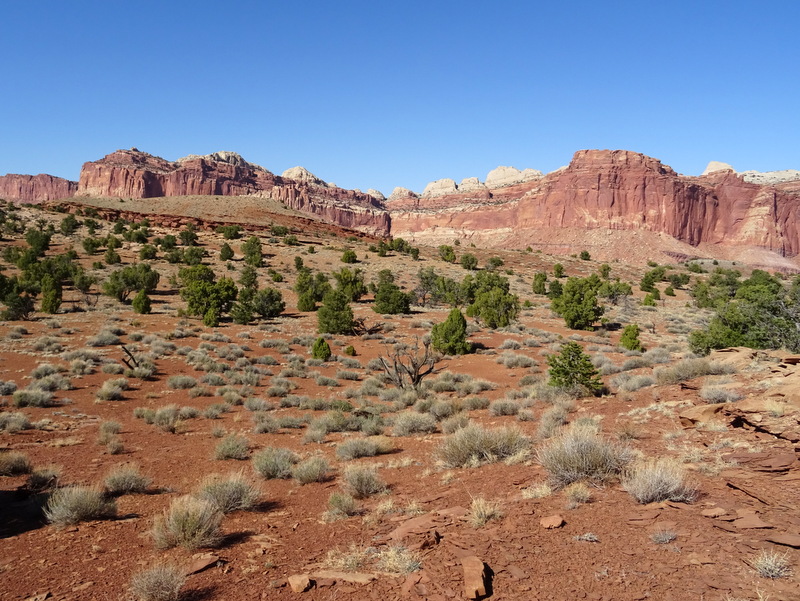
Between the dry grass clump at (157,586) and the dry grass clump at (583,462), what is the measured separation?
16.2 ft

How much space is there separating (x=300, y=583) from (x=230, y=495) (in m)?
2.92

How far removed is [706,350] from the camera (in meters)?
18.6

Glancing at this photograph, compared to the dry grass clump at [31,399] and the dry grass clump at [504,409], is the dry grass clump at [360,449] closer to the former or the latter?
the dry grass clump at [504,409]

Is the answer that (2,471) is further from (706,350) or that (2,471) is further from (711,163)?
(711,163)

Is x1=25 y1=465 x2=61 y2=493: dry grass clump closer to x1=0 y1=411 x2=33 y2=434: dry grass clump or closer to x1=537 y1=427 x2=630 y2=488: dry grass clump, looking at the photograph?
x1=0 y1=411 x2=33 y2=434: dry grass clump

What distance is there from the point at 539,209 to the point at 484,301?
11197 cm

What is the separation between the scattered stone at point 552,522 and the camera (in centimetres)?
521

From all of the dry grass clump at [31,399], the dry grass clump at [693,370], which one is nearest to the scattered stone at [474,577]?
the dry grass clump at [693,370]

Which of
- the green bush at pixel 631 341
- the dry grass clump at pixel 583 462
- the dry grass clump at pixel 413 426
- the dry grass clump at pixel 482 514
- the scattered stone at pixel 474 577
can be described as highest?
the green bush at pixel 631 341

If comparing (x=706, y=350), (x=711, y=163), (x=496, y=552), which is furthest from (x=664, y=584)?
(x=711, y=163)

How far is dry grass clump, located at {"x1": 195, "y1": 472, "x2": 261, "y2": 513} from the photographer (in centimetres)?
681

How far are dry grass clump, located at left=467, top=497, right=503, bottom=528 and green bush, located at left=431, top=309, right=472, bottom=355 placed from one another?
18696mm

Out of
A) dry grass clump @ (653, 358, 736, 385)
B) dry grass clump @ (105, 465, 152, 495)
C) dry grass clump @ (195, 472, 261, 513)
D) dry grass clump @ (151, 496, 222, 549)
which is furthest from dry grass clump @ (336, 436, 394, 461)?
dry grass clump @ (653, 358, 736, 385)

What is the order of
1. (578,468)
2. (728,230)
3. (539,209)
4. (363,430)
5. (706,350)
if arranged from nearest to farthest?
1. (578,468)
2. (363,430)
3. (706,350)
4. (728,230)
5. (539,209)
